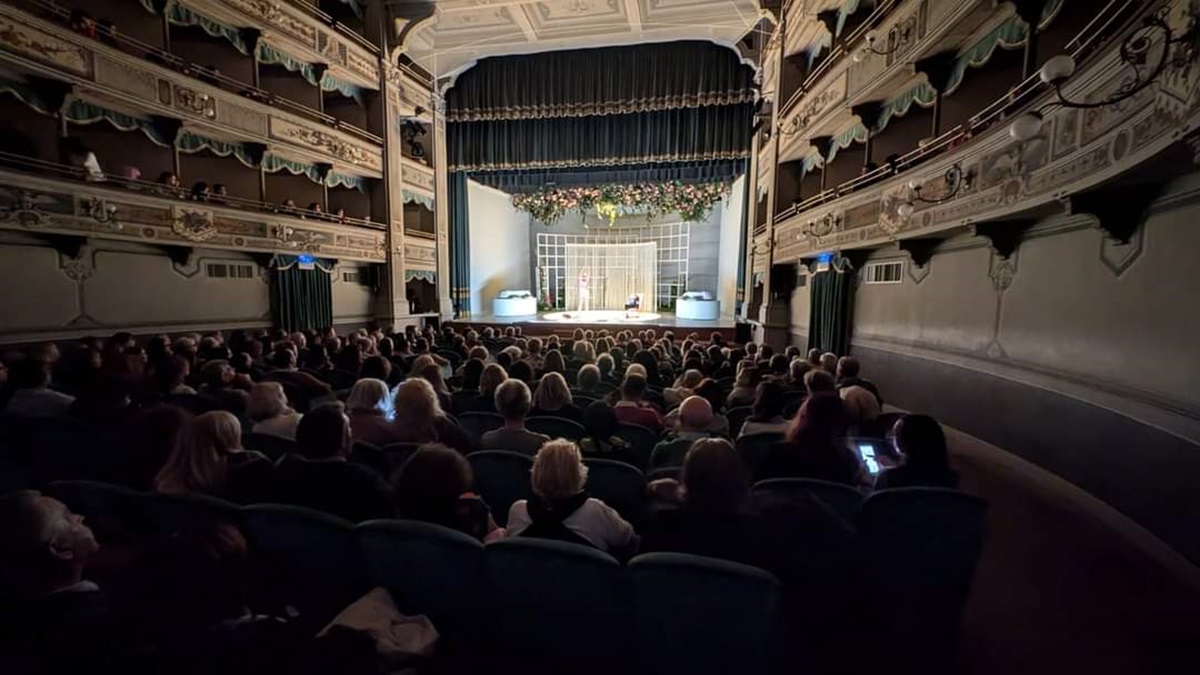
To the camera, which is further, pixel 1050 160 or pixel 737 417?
pixel 737 417

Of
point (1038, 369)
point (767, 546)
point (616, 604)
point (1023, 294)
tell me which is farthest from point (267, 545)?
point (1023, 294)

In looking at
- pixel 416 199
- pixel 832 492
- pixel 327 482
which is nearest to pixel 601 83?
pixel 416 199

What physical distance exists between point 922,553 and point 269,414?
11.9 ft

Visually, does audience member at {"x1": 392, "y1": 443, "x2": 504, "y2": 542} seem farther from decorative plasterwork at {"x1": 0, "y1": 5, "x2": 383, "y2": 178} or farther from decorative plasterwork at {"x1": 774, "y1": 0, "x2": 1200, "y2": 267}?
decorative plasterwork at {"x1": 0, "y1": 5, "x2": 383, "y2": 178}

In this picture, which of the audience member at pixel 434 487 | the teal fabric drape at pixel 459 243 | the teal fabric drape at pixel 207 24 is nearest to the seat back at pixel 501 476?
the audience member at pixel 434 487

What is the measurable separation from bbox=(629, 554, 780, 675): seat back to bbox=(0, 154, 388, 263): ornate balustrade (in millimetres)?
8230

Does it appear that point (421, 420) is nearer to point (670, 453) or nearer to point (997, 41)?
point (670, 453)

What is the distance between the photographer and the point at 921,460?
2.43 meters

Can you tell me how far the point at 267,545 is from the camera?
6.25 ft

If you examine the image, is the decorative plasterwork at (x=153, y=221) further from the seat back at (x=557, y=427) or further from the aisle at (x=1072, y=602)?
the aisle at (x=1072, y=602)

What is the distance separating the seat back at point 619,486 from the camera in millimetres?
2559

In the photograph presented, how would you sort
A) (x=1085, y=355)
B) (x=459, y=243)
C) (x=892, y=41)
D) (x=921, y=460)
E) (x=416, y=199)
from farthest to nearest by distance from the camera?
(x=459, y=243), (x=416, y=199), (x=892, y=41), (x=1085, y=355), (x=921, y=460)

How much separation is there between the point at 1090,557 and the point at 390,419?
14.6ft

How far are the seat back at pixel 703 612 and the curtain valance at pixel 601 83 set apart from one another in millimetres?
13474
